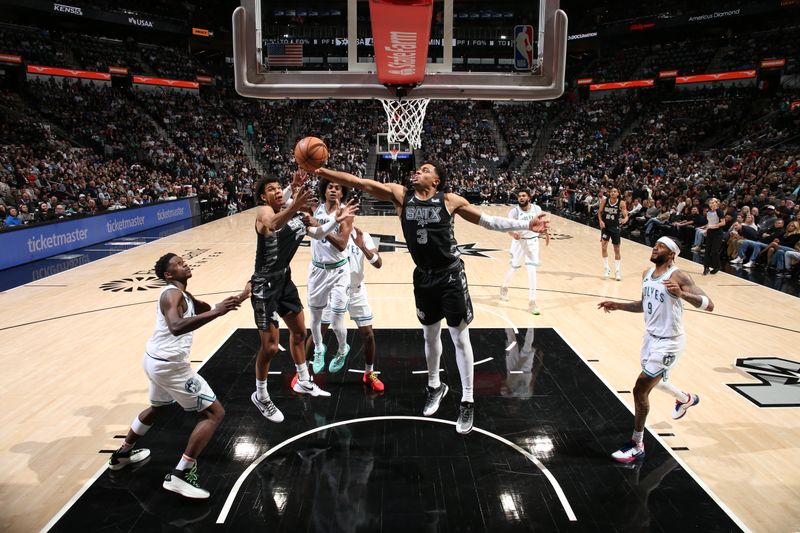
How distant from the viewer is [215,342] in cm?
710

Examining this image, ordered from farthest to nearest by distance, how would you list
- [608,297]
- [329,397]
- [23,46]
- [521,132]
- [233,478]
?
[521,132] → [23,46] → [608,297] → [329,397] → [233,478]

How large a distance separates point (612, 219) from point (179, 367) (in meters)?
9.11

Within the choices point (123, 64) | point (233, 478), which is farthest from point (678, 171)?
point (123, 64)

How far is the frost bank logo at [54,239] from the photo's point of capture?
12.3 meters

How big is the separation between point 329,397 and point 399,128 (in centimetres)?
647

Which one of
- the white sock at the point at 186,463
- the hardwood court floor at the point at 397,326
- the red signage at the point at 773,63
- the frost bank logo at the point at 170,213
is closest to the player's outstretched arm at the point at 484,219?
the hardwood court floor at the point at 397,326

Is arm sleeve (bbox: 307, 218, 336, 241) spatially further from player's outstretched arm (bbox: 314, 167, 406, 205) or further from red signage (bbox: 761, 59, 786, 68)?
red signage (bbox: 761, 59, 786, 68)

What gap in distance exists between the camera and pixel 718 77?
105 ft

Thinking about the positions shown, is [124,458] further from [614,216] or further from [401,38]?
[614,216]

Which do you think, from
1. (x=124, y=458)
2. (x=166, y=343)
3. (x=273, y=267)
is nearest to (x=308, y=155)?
(x=273, y=267)

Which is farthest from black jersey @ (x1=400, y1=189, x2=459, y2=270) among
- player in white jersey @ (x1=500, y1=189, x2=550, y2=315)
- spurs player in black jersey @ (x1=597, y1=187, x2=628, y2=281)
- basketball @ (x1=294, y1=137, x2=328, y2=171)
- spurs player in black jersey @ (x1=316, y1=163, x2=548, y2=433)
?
spurs player in black jersey @ (x1=597, y1=187, x2=628, y2=281)

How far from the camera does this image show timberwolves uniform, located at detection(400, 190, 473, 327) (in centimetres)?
427

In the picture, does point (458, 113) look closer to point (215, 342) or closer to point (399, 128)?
point (399, 128)

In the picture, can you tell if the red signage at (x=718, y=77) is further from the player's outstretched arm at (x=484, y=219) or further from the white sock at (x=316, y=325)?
the white sock at (x=316, y=325)
